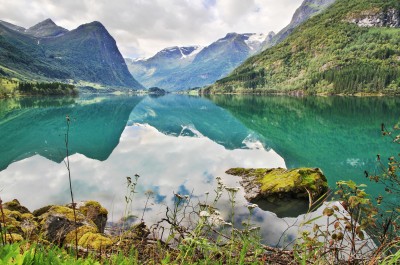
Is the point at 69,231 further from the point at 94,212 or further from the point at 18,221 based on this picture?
the point at 94,212

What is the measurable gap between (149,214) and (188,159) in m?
17.5

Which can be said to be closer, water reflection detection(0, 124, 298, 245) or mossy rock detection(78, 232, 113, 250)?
mossy rock detection(78, 232, 113, 250)

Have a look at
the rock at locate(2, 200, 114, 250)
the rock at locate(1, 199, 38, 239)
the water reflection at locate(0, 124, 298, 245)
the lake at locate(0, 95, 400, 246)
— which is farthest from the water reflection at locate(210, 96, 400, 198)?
the rock at locate(1, 199, 38, 239)

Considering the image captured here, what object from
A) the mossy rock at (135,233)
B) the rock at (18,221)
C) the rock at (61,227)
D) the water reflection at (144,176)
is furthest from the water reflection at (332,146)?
the rock at (18,221)

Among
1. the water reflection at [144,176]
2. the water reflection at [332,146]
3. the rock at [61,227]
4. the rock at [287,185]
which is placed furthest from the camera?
the water reflection at [332,146]

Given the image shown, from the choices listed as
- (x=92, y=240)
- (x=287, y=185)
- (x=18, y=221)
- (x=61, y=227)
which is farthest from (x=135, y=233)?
(x=287, y=185)

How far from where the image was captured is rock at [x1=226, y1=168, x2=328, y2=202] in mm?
22547

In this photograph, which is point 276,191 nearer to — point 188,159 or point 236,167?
point 236,167

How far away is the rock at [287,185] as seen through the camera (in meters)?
22.5

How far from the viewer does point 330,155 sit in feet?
125

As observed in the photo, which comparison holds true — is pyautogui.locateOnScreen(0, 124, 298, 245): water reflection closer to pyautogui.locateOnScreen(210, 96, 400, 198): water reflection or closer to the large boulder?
the large boulder

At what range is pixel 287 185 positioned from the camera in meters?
22.7

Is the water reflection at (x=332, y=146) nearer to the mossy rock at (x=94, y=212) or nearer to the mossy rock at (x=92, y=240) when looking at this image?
the mossy rock at (x=94, y=212)

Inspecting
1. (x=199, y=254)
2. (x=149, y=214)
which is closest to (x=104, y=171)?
(x=149, y=214)
